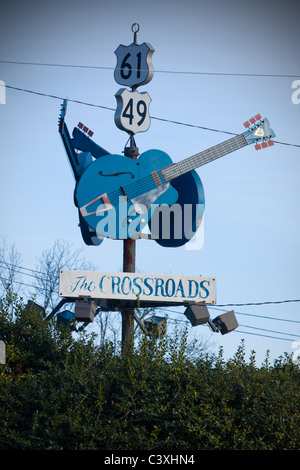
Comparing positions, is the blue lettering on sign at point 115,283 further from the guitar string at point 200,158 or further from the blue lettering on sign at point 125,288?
the guitar string at point 200,158

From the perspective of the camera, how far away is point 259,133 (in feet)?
61.0

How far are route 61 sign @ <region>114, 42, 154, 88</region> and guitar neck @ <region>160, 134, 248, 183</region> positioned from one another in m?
2.25

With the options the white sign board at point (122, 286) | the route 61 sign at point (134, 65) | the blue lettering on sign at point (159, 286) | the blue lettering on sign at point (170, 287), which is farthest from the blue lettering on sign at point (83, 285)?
the route 61 sign at point (134, 65)

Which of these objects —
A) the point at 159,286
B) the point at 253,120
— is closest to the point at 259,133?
the point at 253,120

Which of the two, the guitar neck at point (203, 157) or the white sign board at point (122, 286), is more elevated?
the guitar neck at point (203, 157)

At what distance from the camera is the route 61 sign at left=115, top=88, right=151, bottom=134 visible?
1825 centimetres

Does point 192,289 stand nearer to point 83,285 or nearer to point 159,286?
point 159,286

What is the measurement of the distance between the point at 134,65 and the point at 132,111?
1.23 meters

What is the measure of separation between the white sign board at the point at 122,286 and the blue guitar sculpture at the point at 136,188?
55.5 inches

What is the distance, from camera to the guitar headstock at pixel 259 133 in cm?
1858

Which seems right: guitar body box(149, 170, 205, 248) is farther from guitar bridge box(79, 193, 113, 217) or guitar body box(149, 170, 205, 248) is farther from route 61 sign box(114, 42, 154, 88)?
route 61 sign box(114, 42, 154, 88)
